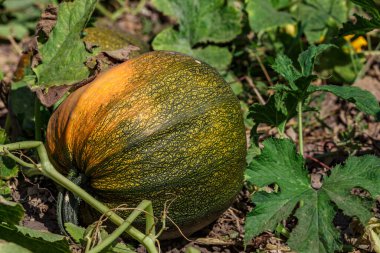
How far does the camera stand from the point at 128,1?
228 inches

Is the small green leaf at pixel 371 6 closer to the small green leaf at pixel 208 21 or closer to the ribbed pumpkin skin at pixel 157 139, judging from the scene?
the ribbed pumpkin skin at pixel 157 139

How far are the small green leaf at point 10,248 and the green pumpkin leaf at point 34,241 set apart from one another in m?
0.05

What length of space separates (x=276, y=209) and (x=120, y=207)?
2.35 feet

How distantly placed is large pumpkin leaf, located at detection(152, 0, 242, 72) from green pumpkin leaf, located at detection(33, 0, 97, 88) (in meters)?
1.00

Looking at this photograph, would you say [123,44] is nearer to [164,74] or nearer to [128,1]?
[164,74]

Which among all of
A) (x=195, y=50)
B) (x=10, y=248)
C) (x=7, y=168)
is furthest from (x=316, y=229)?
(x=195, y=50)

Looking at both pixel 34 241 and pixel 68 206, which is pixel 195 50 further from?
pixel 34 241

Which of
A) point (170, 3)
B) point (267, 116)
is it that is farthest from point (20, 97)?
point (267, 116)

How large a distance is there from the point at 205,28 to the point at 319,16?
0.84m

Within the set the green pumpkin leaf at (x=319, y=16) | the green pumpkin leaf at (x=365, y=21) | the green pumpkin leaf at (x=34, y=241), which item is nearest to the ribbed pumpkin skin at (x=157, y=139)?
the green pumpkin leaf at (x=34, y=241)

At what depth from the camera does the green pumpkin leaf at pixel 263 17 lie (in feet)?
14.6

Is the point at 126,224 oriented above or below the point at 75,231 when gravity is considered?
above

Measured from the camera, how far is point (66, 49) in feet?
11.7

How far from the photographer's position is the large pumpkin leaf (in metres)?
4.51
